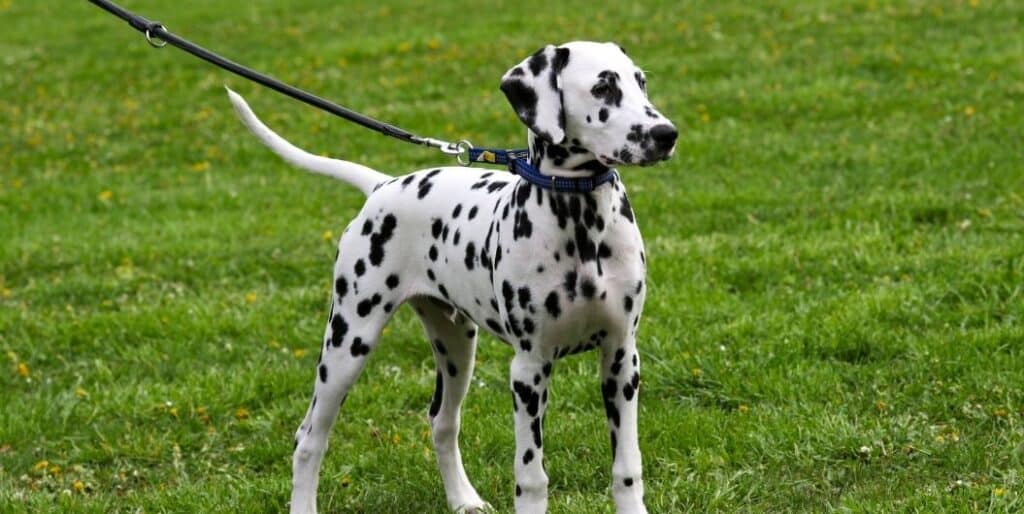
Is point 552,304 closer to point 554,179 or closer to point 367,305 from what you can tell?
point 554,179

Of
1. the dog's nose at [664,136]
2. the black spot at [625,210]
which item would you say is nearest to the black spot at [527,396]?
the black spot at [625,210]

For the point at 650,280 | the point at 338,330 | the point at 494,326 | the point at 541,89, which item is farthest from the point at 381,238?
the point at 650,280

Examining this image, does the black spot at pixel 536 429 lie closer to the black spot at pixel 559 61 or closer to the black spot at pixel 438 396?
the black spot at pixel 438 396

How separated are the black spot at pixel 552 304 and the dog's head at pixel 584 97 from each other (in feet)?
1.58

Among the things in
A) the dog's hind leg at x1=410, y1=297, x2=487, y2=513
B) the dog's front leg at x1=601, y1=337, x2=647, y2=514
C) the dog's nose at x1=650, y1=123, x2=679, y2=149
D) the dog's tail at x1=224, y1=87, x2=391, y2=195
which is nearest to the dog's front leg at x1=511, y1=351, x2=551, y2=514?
the dog's front leg at x1=601, y1=337, x2=647, y2=514

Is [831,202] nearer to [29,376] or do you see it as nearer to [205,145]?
[29,376]

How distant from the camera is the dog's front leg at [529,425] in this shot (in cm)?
446

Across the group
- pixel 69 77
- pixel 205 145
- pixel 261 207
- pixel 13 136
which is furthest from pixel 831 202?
pixel 69 77

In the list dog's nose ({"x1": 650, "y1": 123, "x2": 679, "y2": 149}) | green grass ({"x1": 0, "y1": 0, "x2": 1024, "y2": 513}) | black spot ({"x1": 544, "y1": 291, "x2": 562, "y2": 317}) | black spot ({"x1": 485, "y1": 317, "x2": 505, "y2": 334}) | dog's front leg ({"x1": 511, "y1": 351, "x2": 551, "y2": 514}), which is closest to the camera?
dog's nose ({"x1": 650, "y1": 123, "x2": 679, "y2": 149})

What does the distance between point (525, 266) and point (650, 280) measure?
3.98 meters

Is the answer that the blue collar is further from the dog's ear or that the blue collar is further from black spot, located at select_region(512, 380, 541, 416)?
black spot, located at select_region(512, 380, 541, 416)

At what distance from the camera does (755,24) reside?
16312 millimetres

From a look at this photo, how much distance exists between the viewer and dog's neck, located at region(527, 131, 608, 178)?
166 inches

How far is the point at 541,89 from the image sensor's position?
414 centimetres
